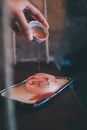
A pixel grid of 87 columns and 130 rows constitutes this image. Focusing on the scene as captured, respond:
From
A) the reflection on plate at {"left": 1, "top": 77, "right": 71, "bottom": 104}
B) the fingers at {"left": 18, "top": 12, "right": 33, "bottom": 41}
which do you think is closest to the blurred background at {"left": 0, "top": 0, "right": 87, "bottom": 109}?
the reflection on plate at {"left": 1, "top": 77, "right": 71, "bottom": 104}

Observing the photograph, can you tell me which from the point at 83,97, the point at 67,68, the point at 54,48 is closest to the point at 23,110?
the point at 83,97

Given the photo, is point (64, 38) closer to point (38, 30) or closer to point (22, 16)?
point (38, 30)

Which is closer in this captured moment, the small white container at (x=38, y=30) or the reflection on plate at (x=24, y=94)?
the reflection on plate at (x=24, y=94)

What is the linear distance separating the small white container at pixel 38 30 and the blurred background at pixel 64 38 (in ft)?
1.63

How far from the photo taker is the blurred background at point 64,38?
5.78ft

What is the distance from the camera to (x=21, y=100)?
3.34ft

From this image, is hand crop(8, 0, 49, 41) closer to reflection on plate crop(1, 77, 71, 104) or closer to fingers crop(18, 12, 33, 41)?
fingers crop(18, 12, 33, 41)

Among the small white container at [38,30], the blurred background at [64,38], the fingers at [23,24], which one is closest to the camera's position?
the fingers at [23,24]

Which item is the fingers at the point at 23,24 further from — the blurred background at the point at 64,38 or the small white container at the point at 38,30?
the blurred background at the point at 64,38

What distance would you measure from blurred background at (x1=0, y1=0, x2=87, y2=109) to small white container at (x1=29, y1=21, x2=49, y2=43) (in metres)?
0.50

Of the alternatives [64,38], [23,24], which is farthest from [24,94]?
[64,38]

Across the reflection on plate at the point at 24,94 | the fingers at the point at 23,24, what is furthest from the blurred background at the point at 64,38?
the fingers at the point at 23,24

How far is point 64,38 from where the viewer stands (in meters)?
1.83

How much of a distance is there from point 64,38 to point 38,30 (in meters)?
0.62
